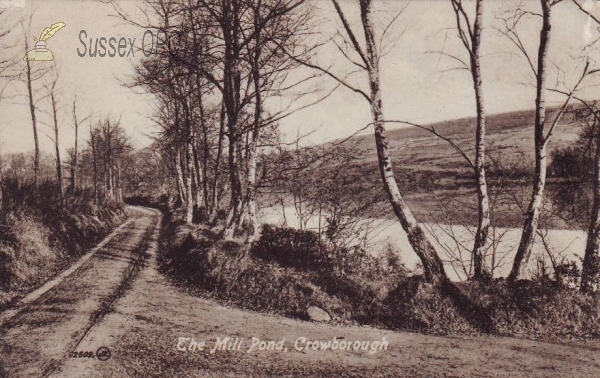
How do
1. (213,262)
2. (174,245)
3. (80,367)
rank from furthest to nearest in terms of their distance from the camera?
(174,245) < (213,262) < (80,367)

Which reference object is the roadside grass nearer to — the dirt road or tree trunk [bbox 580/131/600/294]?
the dirt road

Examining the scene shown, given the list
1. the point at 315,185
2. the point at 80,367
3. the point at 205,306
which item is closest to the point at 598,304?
the point at 315,185

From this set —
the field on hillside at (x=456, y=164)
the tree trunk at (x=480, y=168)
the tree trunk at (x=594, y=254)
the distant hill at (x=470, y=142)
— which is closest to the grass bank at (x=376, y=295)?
the tree trunk at (x=594, y=254)

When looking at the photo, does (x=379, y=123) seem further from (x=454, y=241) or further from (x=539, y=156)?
(x=454, y=241)

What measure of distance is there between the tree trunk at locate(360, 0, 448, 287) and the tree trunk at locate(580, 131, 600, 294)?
10.4 feet

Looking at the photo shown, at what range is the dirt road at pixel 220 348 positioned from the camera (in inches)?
229

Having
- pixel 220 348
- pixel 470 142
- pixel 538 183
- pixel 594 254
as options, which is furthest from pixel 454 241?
pixel 470 142

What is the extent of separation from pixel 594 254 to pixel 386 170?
483 cm

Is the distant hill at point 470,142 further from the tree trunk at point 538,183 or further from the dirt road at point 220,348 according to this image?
the dirt road at point 220,348

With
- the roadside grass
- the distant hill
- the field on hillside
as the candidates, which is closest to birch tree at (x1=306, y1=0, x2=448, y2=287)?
the field on hillside

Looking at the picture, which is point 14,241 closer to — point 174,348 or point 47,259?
point 47,259

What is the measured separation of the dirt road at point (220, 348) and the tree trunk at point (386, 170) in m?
1.73

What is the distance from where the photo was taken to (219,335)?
7121 millimetres

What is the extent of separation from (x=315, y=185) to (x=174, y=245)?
5961 millimetres
